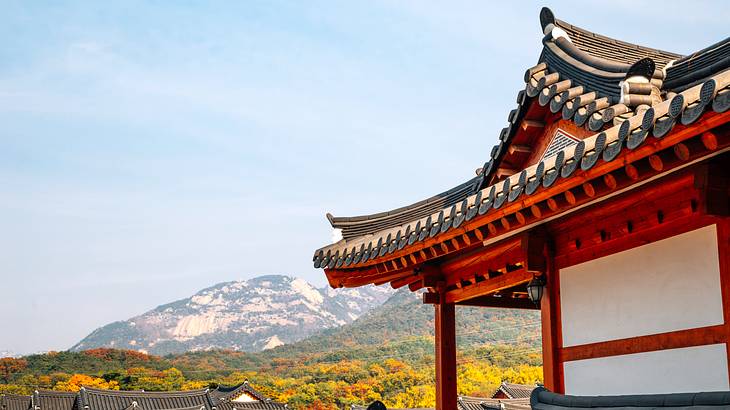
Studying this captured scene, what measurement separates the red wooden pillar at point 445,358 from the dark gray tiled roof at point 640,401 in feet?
11.9

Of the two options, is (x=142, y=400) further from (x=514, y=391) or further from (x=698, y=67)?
(x=698, y=67)

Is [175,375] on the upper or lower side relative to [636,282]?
upper

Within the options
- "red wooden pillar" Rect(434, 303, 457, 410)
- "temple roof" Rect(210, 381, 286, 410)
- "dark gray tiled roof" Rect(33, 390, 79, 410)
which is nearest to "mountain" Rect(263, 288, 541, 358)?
"temple roof" Rect(210, 381, 286, 410)

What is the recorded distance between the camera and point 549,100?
589 cm

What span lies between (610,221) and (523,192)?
0.95 m

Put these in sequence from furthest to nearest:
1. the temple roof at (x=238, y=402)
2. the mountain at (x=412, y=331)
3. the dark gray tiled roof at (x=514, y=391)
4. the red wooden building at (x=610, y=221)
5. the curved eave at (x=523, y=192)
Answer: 1. the mountain at (x=412, y=331)
2. the temple roof at (x=238, y=402)
3. the dark gray tiled roof at (x=514, y=391)
4. the red wooden building at (x=610, y=221)
5. the curved eave at (x=523, y=192)

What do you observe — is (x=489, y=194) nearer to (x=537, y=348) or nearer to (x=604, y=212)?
(x=604, y=212)

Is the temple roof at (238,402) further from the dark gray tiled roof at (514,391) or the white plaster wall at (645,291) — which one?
the white plaster wall at (645,291)

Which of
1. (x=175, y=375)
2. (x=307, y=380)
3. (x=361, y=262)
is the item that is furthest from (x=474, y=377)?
(x=361, y=262)

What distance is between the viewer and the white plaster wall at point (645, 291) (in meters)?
4.54

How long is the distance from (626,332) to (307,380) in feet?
183

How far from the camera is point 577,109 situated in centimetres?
547

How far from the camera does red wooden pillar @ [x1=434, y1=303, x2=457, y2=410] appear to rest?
789 centimetres

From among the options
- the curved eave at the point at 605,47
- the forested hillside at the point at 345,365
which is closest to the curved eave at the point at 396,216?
the curved eave at the point at 605,47
